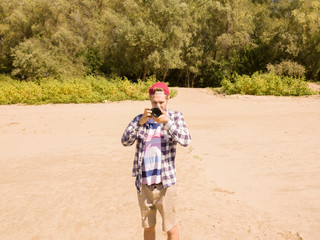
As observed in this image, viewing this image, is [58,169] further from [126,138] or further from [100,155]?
[126,138]

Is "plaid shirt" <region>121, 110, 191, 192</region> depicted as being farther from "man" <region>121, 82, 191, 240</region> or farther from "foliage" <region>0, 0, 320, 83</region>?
"foliage" <region>0, 0, 320, 83</region>

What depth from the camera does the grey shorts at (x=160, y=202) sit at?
7.57 feet

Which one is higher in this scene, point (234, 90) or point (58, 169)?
point (234, 90)

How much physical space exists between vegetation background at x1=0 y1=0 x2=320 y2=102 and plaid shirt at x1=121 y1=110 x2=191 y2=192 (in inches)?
644

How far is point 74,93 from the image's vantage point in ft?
50.5

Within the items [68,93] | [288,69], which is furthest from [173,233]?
[288,69]

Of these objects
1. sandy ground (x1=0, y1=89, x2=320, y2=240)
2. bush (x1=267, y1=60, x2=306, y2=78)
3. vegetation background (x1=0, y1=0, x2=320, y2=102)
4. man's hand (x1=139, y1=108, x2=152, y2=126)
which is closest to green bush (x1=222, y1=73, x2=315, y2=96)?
vegetation background (x1=0, y1=0, x2=320, y2=102)

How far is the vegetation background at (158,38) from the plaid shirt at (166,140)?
1635cm

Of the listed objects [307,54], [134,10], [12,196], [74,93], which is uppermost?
[134,10]

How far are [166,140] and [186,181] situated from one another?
2.80 meters

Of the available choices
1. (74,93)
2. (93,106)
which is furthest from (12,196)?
(74,93)

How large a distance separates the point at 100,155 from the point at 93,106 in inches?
322

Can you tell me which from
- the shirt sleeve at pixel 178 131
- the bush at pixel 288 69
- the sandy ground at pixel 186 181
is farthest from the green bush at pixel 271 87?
the shirt sleeve at pixel 178 131

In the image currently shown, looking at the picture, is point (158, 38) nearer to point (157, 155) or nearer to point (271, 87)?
point (271, 87)
